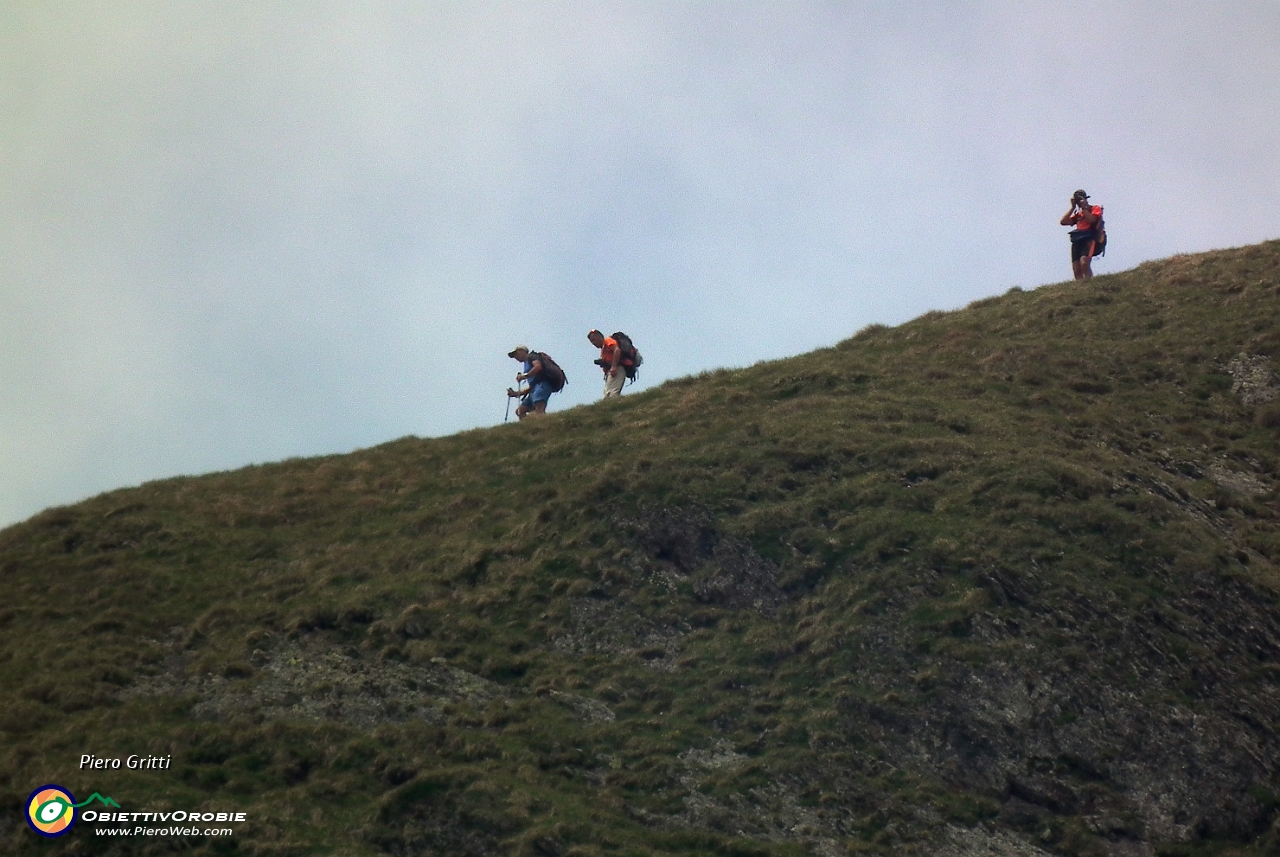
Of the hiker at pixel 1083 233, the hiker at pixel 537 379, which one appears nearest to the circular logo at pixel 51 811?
the hiker at pixel 537 379

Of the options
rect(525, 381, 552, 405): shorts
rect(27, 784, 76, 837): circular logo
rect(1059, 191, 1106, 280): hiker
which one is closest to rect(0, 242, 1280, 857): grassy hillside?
rect(27, 784, 76, 837): circular logo

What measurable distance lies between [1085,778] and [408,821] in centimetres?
963

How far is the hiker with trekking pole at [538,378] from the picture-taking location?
1314 inches

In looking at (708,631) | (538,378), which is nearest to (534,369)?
(538,378)

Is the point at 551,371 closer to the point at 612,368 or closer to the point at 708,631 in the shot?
the point at 612,368

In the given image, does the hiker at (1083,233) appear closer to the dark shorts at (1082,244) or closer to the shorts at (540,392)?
the dark shorts at (1082,244)

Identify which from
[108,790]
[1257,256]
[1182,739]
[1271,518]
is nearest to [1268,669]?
[1182,739]

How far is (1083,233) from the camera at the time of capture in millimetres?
39438

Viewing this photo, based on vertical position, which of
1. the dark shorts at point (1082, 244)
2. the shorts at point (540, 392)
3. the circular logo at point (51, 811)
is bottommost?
the circular logo at point (51, 811)

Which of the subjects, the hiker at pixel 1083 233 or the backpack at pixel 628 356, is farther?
the hiker at pixel 1083 233

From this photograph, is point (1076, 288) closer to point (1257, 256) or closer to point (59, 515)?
point (1257, 256)

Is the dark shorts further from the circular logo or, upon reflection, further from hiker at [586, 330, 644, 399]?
the circular logo

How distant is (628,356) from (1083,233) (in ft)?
50.5

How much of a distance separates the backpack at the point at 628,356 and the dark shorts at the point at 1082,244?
49.2 feet
